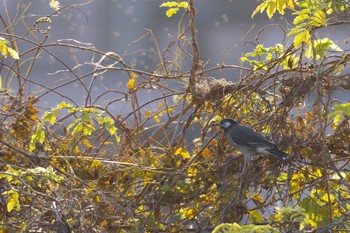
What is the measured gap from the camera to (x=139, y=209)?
427cm

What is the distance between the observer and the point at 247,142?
408cm

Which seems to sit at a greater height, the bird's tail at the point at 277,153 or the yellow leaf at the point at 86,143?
the yellow leaf at the point at 86,143

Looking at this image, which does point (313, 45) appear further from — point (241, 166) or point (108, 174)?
point (108, 174)

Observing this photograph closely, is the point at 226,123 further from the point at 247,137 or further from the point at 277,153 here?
the point at 277,153

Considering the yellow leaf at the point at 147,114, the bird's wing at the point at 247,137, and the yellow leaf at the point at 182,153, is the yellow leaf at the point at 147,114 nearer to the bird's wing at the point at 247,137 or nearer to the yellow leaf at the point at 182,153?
the yellow leaf at the point at 182,153

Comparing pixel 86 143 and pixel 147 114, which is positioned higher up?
pixel 147 114

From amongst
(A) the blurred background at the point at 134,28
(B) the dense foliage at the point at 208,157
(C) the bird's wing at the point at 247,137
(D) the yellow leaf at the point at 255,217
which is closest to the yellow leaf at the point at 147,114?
(B) the dense foliage at the point at 208,157

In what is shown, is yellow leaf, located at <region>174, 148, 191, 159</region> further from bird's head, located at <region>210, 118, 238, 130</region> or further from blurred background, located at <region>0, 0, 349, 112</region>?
blurred background, located at <region>0, 0, 349, 112</region>

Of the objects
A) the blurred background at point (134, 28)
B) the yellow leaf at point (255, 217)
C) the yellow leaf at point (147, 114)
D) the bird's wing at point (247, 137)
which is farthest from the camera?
the blurred background at point (134, 28)

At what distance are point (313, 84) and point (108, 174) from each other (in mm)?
1134

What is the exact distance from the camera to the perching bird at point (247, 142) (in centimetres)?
409

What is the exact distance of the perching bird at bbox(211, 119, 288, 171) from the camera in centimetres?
409

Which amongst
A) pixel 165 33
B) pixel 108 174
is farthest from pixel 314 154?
pixel 165 33

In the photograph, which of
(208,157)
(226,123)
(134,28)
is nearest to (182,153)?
(208,157)
